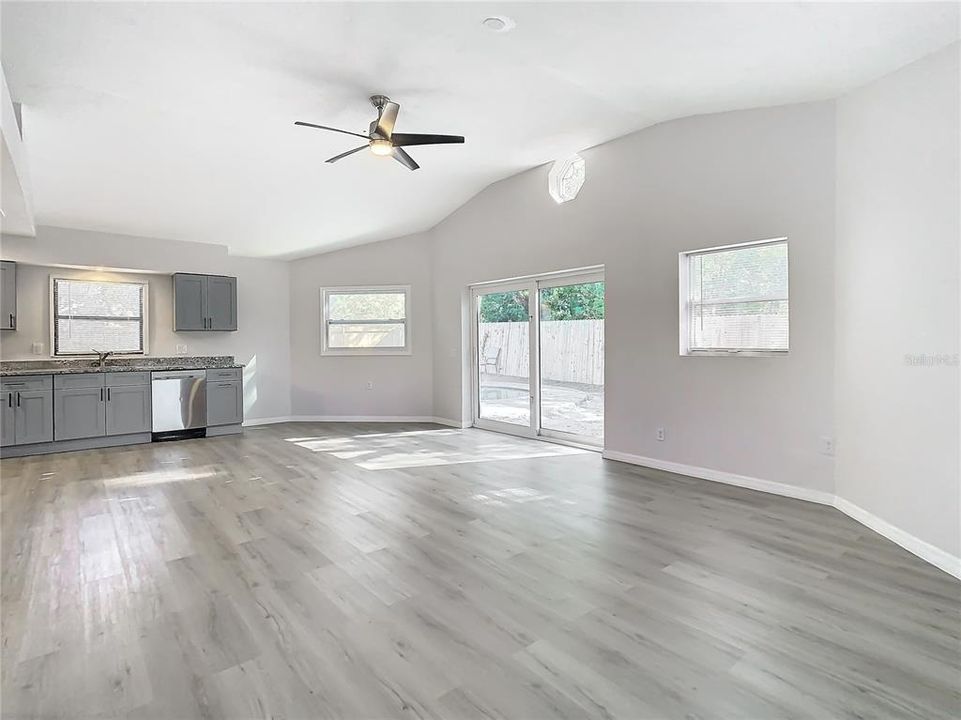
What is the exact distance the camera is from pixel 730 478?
4340 mm

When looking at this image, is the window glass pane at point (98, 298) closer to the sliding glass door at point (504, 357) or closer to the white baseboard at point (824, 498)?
the sliding glass door at point (504, 357)

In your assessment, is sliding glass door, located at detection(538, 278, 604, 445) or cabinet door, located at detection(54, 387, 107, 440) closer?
sliding glass door, located at detection(538, 278, 604, 445)

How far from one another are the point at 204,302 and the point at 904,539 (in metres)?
7.45

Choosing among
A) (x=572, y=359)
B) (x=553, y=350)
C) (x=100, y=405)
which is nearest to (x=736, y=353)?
(x=572, y=359)

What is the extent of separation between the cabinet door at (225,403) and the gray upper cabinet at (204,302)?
796mm

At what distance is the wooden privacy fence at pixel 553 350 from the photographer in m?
5.64

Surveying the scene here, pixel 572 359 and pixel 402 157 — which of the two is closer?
pixel 402 157

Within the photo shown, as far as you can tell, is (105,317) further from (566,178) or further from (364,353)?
(566,178)

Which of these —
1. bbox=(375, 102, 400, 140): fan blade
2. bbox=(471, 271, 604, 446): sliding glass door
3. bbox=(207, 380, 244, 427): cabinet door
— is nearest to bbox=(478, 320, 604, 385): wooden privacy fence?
bbox=(471, 271, 604, 446): sliding glass door

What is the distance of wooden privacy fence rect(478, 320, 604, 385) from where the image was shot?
18.5 ft

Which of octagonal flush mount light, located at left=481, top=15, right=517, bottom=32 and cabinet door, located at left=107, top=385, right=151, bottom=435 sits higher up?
octagonal flush mount light, located at left=481, top=15, right=517, bottom=32

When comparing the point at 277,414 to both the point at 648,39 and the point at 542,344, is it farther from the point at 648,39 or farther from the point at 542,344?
the point at 648,39

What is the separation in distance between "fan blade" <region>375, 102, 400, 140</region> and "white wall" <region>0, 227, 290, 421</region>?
4.39 m

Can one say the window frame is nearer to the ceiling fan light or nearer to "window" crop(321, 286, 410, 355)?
"window" crop(321, 286, 410, 355)
